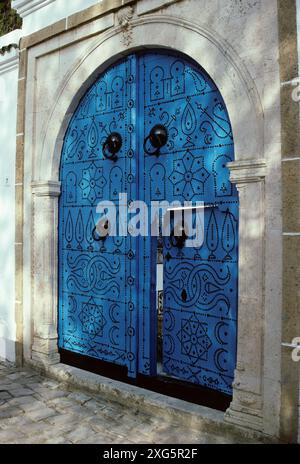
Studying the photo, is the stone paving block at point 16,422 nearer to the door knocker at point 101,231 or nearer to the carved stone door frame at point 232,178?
the carved stone door frame at point 232,178

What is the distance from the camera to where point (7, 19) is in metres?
6.14

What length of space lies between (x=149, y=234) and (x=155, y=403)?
4.57 ft

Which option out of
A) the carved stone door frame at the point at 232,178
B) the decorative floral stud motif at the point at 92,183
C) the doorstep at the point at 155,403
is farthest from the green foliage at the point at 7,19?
the doorstep at the point at 155,403

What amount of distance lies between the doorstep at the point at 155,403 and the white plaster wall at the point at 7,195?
766 mm

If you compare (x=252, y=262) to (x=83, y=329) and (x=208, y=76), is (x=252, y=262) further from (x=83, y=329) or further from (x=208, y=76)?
(x=83, y=329)

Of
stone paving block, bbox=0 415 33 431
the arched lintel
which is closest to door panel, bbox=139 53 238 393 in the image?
the arched lintel

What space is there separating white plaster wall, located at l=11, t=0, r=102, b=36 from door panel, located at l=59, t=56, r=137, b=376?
0.76 m

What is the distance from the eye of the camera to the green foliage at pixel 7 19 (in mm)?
6026

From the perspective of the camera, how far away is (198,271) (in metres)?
3.49

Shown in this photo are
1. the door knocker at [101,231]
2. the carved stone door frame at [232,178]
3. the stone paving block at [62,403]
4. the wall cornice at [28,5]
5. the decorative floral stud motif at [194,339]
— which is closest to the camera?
the carved stone door frame at [232,178]

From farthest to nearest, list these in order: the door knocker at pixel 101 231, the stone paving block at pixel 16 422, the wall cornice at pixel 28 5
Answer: the wall cornice at pixel 28 5 → the door knocker at pixel 101 231 → the stone paving block at pixel 16 422

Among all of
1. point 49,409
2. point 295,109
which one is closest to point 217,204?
point 295,109

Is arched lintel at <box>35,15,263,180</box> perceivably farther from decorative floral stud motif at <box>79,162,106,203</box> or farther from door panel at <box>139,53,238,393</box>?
decorative floral stud motif at <box>79,162,106,203</box>

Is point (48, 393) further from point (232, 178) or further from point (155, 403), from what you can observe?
point (232, 178)
